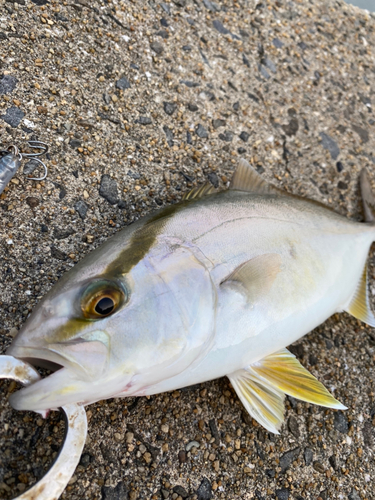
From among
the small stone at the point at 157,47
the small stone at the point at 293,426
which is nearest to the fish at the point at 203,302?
the small stone at the point at 293,426

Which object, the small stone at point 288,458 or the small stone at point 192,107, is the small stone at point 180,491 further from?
the small stone at point 192,107

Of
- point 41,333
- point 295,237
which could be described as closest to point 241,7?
point 295,237

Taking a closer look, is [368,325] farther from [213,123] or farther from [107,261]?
[107,261]

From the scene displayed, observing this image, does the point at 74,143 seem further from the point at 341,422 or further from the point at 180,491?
the point at 341,422

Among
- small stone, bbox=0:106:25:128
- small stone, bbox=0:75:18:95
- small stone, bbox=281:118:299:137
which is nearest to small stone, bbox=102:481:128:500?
small stone, bbox=0:106:25:128

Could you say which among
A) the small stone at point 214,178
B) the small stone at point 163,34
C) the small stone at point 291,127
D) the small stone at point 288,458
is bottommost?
the small stone at point 288,458

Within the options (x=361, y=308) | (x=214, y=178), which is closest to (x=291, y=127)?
(x=214, y=178)

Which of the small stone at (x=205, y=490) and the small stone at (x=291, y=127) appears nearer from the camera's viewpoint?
the small stone at (x=205, y=490)
